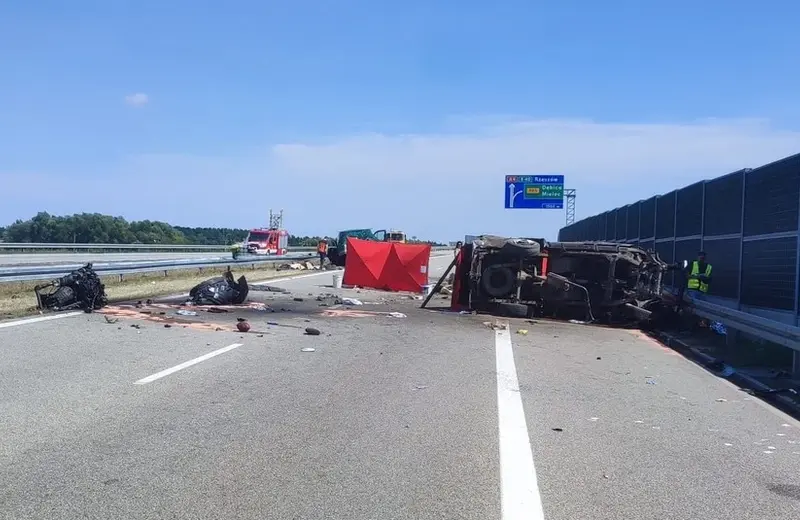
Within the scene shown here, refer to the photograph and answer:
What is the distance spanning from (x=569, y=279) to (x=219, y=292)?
837cm

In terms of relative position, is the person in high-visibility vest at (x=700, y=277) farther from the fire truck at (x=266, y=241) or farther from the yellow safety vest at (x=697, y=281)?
the fire truck at (x=266, y=241)

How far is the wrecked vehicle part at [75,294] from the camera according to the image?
1589 centimetres

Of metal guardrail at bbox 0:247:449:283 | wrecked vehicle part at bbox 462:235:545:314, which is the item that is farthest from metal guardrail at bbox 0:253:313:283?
wrecked vehicle part at bbox 462:235:545:314

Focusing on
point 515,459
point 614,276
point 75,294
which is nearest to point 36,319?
point 75,294

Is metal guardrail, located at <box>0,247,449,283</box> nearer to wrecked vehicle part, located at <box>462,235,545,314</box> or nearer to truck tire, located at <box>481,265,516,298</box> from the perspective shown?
wrecked vehicle part, located at <box>462,235,545,314</box>

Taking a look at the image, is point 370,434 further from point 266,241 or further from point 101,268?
point 266,241

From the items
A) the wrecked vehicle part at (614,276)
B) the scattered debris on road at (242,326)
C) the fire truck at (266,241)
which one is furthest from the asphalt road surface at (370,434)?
the fire truck at (266,241)

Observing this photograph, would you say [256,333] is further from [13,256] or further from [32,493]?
[13,256]

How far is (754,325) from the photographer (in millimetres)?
11578

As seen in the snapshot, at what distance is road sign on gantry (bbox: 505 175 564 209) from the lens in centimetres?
4322

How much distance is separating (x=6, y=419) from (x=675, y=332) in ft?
44.7

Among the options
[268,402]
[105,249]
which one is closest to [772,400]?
[268,402]

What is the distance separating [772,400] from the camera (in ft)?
30.7

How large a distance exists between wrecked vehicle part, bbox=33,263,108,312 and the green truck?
26817mm
